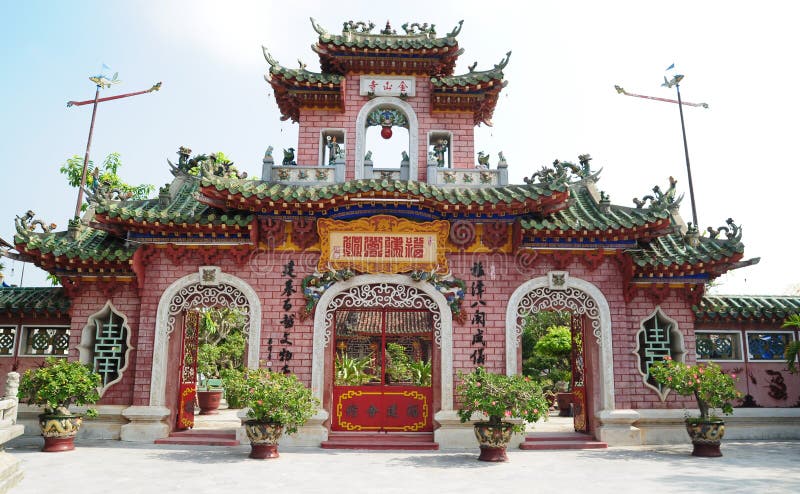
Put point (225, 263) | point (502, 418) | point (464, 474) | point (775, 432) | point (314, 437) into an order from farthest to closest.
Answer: point (775, 432), point (225, 263), point (314, 437), point (502, 418), point (464, 474)

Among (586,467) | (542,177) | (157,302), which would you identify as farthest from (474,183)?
(157,302)

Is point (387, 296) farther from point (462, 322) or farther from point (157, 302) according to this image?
point (157, 302)

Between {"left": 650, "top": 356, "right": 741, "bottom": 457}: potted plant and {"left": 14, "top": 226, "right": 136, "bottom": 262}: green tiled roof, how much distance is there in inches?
406

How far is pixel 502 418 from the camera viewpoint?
9578mm

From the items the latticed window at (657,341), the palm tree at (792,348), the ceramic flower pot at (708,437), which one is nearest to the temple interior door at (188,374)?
the latticed window at (657,341)

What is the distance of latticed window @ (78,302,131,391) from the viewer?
35.8 ft

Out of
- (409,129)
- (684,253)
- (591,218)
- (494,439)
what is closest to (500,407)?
(494,439)

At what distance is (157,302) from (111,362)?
5.17 feet

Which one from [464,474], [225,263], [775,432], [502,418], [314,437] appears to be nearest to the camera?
[464,474]

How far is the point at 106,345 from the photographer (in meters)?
10.9

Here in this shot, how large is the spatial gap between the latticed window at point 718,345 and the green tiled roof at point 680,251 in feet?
6.64

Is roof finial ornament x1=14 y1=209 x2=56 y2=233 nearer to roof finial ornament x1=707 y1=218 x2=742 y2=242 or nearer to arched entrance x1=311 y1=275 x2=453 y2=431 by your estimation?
arched entrance x1=311 y1=275 x2=453 y2=431

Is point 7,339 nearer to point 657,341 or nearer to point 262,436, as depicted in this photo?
point 262,436

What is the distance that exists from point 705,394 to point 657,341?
5.42 feet
